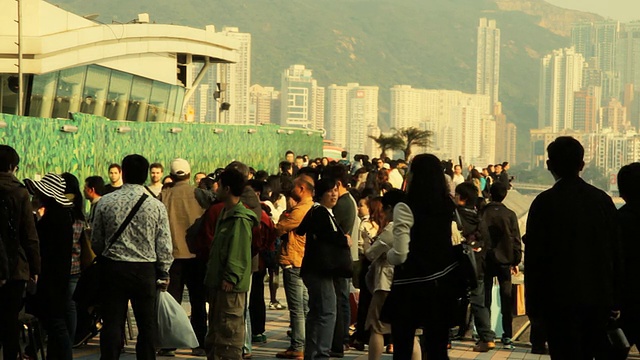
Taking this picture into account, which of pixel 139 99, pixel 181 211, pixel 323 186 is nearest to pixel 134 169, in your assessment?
pixel 323 186

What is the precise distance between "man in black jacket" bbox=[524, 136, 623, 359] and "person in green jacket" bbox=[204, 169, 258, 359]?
2.85 metres

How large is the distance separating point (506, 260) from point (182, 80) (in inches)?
1536

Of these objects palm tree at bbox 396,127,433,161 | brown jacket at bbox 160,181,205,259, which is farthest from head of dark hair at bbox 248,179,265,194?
palm tree at bbox 396,127,433,161

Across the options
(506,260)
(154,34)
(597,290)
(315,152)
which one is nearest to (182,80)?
(154,34)

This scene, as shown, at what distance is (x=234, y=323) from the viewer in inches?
353

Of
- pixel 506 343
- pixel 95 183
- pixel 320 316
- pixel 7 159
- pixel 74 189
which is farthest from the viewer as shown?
pixel 506 343

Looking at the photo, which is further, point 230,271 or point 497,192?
point 497,192

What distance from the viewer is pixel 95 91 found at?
131 ft

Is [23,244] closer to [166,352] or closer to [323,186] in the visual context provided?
[323,186]

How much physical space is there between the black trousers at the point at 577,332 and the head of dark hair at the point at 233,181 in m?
3.16

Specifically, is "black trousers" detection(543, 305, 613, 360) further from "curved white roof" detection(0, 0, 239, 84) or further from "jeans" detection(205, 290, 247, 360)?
"curved white roof" detection(0, 0, 239, 84)

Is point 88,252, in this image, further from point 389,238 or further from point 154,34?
point 154,34

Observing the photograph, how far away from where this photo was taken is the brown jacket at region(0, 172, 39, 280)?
795cm

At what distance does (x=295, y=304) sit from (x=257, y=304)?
1.08 meters
